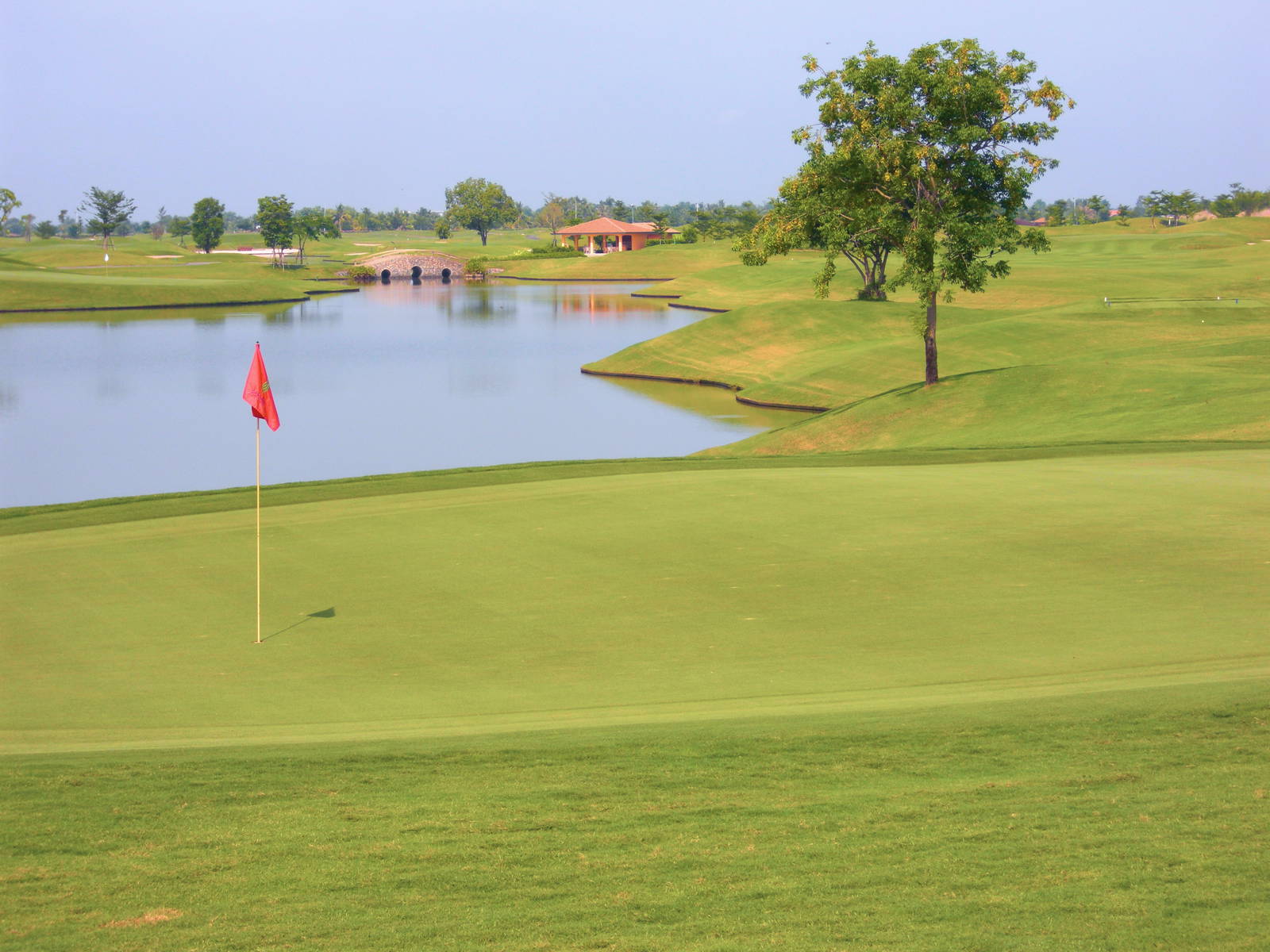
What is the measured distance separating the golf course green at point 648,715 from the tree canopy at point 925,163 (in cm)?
1442

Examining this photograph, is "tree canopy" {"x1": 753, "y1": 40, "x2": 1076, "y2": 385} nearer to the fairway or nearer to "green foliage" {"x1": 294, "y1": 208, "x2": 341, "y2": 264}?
the fairway

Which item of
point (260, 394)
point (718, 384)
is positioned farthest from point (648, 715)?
point (718, 384)

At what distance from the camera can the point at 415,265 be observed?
154 m

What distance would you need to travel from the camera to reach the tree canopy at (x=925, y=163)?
31402 mm

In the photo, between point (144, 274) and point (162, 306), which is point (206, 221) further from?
point (162, 306)

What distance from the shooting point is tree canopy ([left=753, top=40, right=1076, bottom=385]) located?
31.4 meters

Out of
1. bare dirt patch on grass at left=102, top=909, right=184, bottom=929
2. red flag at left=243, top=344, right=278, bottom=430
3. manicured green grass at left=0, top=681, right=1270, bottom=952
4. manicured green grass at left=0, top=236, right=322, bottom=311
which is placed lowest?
bare dirt patch on grass at left=102, top=909, right=184, bottom=929

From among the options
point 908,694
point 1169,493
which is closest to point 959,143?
point 1169,493

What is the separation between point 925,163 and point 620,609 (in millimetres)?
22920

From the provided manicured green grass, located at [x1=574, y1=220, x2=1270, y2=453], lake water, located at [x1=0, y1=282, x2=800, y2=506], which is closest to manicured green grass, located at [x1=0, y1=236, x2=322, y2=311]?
lake water, located at [x1=0, y1=282, x2=800, y2=506]

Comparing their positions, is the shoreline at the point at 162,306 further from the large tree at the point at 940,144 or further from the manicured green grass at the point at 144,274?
the large tree at the point at 940,144

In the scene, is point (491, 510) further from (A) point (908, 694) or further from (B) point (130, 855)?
(B) point (130, 855)

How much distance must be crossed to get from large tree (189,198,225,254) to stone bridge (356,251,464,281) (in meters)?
28.8

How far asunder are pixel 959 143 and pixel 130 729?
27676 millimetres
